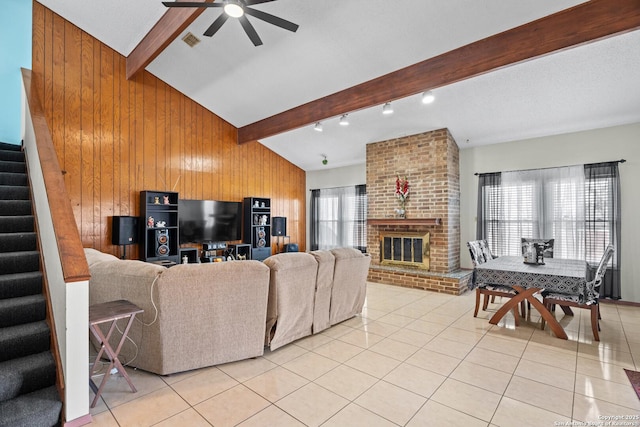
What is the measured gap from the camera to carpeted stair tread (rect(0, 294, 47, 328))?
2205mm

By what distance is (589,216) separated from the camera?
480 centimetres

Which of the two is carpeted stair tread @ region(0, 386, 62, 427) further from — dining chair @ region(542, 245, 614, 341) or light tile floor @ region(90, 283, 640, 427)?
dining chair @ region(542, 245, 614, 341)

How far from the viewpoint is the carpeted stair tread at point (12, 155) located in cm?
371

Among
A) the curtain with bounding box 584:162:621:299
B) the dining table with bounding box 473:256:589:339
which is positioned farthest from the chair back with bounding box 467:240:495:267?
→ the curtain with bounding box 584:162:621:299

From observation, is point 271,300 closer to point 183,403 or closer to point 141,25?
point 183,403

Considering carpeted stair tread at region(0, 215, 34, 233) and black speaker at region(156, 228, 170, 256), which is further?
black speaker at region(156, 228, 170, 256)

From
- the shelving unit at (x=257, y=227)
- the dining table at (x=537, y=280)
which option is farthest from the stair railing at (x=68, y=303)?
the shelving unit at (x=257, y=227)

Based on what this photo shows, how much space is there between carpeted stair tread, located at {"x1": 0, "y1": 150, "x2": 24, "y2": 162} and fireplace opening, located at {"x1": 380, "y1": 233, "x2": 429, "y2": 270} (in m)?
5.80

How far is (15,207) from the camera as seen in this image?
3.14 m

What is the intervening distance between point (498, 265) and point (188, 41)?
17.9 feet

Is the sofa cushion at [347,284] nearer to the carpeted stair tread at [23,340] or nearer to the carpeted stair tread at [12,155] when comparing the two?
the carpeted stair tread at [23,340]

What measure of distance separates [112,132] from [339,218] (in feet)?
17.0

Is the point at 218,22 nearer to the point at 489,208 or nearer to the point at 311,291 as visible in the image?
the point at 311,291

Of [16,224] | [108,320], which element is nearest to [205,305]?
[108,320]
